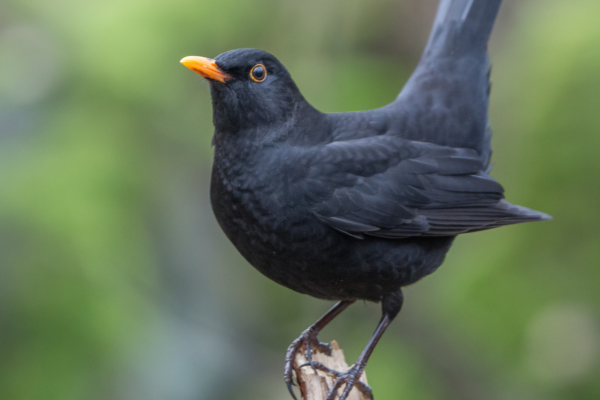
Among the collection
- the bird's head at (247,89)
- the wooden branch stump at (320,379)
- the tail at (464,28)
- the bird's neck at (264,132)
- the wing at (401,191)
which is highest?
the tail at (464,28)

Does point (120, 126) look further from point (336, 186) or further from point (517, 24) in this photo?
point (517, 24)

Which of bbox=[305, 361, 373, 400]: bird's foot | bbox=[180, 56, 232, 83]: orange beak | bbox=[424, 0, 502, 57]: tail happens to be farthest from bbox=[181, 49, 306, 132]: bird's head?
bbox=[305, 361, 373, 400]: bird's foot

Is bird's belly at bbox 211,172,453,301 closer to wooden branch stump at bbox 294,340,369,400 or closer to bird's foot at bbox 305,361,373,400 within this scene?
bird's foot at bbox 305,361,373,400

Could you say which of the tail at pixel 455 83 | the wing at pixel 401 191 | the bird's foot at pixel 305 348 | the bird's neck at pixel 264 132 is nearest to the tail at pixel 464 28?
the tail at pixel 455 83

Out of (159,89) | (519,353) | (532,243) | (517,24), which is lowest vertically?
(519,353)

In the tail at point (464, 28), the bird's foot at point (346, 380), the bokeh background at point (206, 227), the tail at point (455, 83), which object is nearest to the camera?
the bird's foot at point (346, 380)

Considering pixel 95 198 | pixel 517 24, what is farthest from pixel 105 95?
pixel 517 24

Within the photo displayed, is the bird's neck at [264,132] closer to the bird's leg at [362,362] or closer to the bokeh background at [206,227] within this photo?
the bird's leg at [362,362]

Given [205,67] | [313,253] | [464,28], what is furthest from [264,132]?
[464,28]

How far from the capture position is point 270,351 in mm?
5910

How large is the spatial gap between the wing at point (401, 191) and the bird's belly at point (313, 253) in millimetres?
74

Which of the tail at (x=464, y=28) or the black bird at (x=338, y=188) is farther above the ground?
the tail at (x=464, y=28)

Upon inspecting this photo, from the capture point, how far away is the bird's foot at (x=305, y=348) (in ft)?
11.9

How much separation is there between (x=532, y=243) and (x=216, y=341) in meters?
2.75
